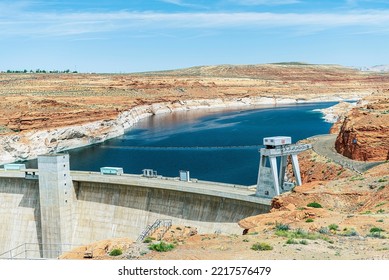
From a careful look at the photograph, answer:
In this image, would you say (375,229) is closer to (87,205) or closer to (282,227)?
(282,227)

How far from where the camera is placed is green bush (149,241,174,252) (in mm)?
20827

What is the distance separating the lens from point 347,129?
5684 cm

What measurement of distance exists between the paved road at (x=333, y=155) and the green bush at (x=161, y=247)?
2983 centimetres

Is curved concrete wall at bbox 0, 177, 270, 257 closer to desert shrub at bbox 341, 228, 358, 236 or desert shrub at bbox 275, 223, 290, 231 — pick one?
desert shrub at bbox 275, 223, 290, 231

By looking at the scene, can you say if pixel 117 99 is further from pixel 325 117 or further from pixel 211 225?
pixel 211 225

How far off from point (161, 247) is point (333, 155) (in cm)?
4068

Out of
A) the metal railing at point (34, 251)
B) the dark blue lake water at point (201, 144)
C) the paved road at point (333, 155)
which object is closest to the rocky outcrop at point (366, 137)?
the paved road at point (333, 155)

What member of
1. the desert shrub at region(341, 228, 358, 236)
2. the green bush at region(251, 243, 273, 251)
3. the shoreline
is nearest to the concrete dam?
Result: the desert shrub at region(341, 228, 358, 236)

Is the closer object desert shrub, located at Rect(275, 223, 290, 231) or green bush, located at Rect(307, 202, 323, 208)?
desert shrub, located at Rect(275, 223, 290, 231)

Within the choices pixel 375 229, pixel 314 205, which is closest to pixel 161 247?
pixel 375 229

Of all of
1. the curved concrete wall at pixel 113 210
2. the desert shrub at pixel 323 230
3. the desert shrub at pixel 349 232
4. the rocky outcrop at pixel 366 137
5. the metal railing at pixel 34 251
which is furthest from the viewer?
the rocky outcrop at pixel 366 137

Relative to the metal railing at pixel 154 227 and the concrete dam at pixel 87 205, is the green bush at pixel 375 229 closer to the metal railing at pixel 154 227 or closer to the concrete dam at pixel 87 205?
the concrete dam at pixel 87 205

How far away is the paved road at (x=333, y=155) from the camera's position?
48406 mm

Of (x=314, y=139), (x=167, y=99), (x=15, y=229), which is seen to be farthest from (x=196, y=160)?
(x=167, y=99)
